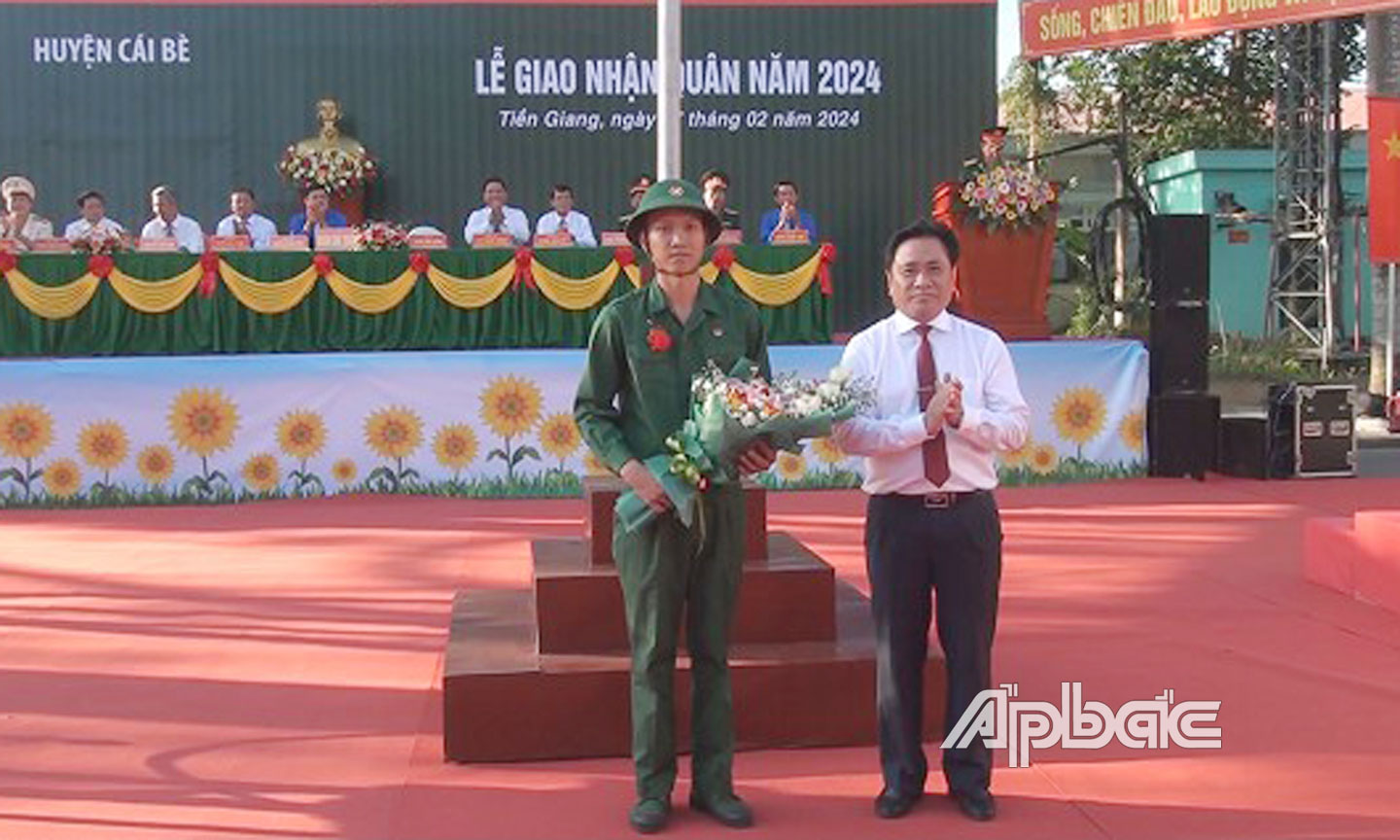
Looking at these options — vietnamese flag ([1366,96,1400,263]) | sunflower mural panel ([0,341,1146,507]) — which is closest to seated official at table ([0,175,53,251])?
sunflower mural panel ([0,341,1146,507])

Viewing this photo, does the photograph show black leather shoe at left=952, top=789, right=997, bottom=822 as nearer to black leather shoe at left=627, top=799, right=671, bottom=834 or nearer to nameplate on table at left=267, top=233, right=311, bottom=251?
black leather shoe at left=627, top=799, right=671, bottom=834

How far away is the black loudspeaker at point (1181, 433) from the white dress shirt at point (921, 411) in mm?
8221

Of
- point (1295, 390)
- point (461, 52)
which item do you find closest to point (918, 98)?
point (461, 52)

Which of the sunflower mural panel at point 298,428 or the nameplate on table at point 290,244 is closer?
the sunflower mural panel at point 298,428

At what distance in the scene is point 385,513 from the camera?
1052cm

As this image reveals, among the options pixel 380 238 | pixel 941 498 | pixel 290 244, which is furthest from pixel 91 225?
pixel 941 498

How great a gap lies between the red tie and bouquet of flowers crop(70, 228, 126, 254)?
8.82 metres

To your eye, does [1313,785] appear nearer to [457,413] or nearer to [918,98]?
[457,413]

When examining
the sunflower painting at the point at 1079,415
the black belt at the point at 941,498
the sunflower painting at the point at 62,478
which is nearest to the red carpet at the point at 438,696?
the black belt at the point at 941,498

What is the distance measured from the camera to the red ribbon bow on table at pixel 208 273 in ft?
37.0

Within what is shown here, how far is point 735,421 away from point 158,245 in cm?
890

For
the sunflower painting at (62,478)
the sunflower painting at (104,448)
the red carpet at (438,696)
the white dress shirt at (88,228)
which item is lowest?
the red carpet at (438,696)

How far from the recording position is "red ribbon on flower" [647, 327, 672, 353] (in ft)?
13.0

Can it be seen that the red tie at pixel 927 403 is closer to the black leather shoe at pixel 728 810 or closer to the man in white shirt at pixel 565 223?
the black leather shoe at pixel 728 810
